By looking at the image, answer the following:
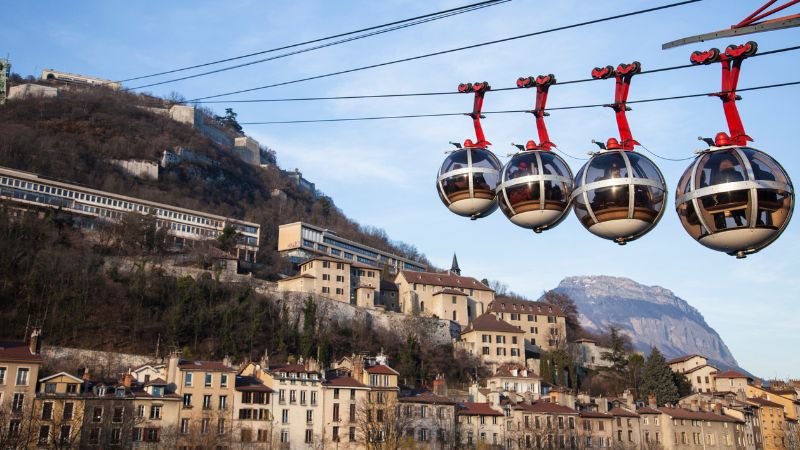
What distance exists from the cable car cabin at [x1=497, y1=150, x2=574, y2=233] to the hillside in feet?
286

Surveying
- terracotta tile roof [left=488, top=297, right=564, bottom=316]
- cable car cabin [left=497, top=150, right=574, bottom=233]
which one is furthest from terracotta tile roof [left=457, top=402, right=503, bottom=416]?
cable car cabin [left=497, top=150, right=574, bottom=233]

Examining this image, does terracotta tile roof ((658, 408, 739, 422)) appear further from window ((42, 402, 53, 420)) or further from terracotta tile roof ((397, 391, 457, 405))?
window ((42, 402, 53, 420))

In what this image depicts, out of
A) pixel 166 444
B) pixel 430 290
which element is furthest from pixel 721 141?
pixel 430 290

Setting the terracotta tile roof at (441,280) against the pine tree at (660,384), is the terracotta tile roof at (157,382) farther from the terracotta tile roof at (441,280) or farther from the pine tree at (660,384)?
the terracotta tile roof at (441,280)

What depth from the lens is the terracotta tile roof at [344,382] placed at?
190 feet

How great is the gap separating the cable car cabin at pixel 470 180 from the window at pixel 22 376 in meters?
44.4

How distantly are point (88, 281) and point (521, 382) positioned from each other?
129 feet

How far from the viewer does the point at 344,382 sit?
58656 millimetres

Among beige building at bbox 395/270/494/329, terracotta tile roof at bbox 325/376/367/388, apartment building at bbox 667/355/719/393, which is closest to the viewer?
terracotta tile roof at bbox 325/376/367/388

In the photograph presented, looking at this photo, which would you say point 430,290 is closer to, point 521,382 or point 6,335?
point 521,382

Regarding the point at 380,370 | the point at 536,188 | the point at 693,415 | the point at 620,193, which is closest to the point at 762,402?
the point at 693,415

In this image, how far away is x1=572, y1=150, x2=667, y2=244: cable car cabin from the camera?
31.8ft

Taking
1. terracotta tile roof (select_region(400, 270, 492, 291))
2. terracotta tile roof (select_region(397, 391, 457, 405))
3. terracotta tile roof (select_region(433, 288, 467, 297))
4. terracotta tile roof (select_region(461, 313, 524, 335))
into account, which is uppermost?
terracotta tile roof (select_region(400, 270, 492, 291))

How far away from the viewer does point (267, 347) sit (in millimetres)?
72688
